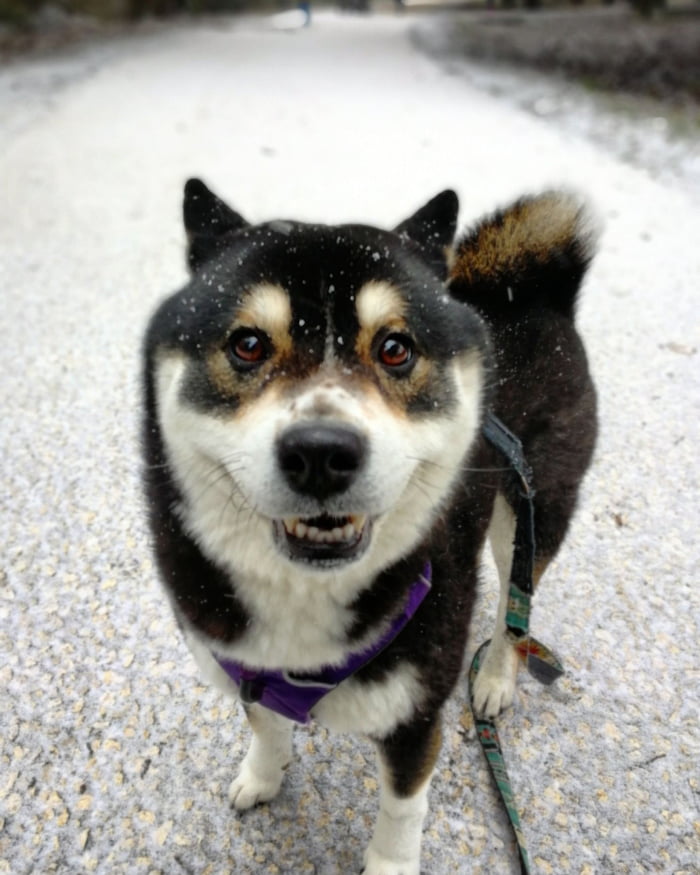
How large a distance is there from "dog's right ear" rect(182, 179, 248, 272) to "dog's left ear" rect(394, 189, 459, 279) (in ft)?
1.45

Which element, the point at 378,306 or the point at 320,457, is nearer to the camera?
the point at 320,457

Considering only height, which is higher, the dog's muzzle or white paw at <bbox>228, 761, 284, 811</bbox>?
the dog's muzzle

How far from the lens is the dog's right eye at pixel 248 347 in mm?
1448

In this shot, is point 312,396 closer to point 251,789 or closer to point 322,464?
point 322,464

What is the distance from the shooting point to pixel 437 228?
1.77m

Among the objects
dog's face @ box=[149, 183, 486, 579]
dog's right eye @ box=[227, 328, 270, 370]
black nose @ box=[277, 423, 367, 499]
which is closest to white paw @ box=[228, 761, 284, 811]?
dog's face @ box=[149, 183, 486, 579]

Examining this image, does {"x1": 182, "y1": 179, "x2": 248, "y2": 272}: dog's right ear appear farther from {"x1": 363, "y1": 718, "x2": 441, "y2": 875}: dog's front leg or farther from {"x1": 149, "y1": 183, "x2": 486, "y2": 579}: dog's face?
{"x1": 363, "y1": 718, "x2": 441, "y2": 875}: dog's front leg

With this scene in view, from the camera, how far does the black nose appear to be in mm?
1212

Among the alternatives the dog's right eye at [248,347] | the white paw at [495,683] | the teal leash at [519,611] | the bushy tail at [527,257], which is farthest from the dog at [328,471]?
the white paw at [495,683]

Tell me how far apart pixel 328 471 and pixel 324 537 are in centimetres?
19

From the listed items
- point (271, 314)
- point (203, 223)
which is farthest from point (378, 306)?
point (203, 223)

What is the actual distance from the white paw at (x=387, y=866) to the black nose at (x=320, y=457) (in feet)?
3.57

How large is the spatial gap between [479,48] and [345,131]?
9.39 m

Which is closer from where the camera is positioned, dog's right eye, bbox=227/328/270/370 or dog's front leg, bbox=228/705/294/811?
→ dog's right eye, bbox=227/328/270/370
